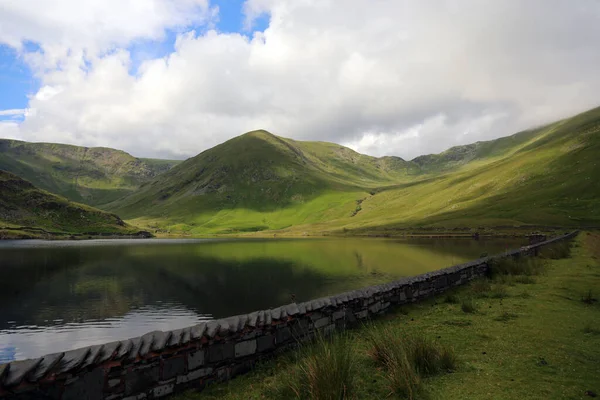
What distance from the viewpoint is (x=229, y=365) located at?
8617 mm

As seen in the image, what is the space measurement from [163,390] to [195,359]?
34.0 inches

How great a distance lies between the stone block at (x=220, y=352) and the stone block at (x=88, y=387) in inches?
91.2

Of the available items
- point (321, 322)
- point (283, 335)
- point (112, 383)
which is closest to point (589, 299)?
point (321, 322)

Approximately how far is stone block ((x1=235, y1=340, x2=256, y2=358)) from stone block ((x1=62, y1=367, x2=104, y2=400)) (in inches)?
121

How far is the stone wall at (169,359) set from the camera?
599 centimetres

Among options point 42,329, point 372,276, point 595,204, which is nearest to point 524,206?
point 595,204

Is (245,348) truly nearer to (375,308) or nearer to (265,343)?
(265,343)

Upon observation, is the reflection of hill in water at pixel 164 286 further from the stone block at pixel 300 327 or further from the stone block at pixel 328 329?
the stone block at pixel 300 327

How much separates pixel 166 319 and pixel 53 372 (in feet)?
68.5

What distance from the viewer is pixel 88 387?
6.50m

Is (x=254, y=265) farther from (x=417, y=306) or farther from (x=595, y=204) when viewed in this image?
(x=595, y=204)

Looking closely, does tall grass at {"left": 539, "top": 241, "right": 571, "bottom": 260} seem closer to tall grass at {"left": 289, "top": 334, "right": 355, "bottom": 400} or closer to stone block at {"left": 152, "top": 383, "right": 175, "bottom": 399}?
tall grass at {"left": 289, "top": 334, "right": 355, "bottom": 400}

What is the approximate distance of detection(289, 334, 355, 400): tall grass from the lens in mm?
6219

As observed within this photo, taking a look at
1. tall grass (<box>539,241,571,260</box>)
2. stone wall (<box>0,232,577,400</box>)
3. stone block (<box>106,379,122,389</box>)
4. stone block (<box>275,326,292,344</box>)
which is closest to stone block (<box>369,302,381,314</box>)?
stone wall (<box>0,232,577,400</box>)
